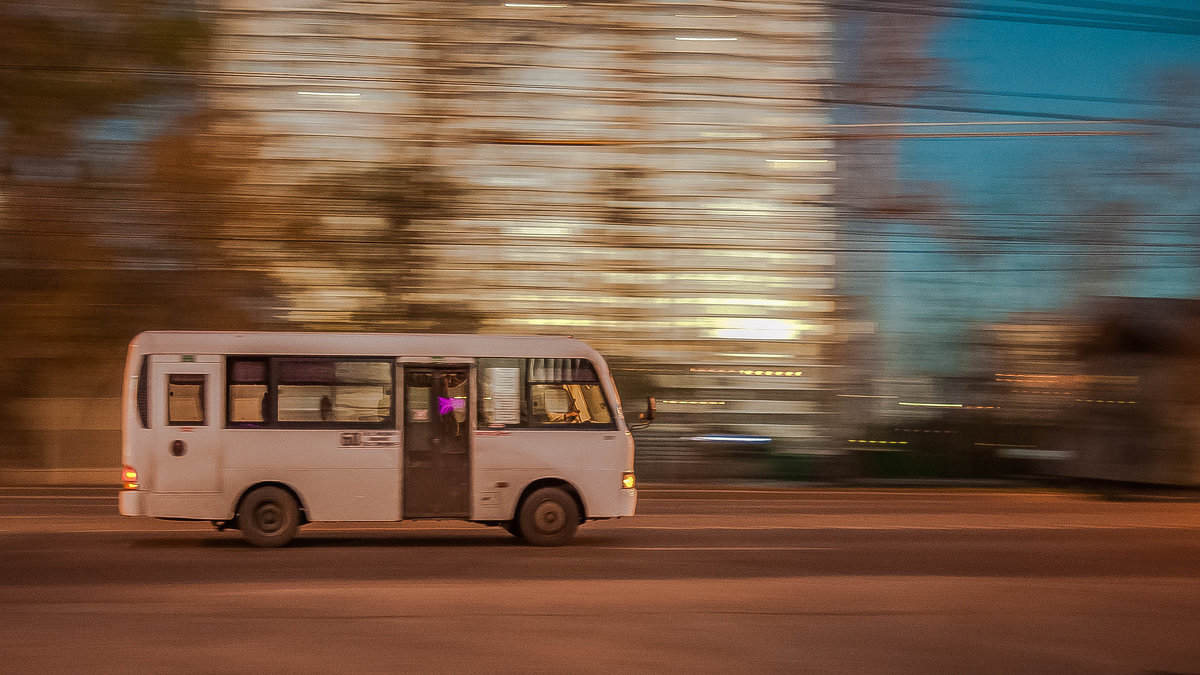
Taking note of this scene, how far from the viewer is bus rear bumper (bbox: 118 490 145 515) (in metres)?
12.2

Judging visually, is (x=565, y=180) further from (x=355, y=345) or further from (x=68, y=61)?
(x=355, y=345)

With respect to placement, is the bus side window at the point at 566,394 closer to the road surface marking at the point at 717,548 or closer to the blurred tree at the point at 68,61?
the road surface marking at the point at 717,548

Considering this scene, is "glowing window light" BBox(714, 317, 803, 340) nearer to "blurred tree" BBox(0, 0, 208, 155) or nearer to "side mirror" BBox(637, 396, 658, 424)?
"blurred tree" BBox(0, 0, 208, 155)

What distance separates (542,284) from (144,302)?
28.0 ft

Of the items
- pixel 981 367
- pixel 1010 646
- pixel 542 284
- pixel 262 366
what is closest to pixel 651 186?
pixel 542 284

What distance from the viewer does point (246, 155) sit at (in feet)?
81.1

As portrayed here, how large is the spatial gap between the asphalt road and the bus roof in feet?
6.51

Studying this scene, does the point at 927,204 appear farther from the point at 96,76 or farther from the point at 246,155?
the point at 96,76

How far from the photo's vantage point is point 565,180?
27.6 m

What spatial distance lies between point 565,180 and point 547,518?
1579 centimetres

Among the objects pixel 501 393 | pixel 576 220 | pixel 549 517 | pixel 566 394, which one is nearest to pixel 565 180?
pixel 576 220

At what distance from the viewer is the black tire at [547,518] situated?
12750 millimetres

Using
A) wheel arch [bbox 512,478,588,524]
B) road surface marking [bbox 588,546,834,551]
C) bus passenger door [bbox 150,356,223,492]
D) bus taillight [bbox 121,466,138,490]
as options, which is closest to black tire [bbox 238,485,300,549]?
bus passenger door [bbox 150,356,223,492]

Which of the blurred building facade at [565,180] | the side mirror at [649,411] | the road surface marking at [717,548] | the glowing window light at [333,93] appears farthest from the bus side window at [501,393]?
the glowing window light at [333,93]
